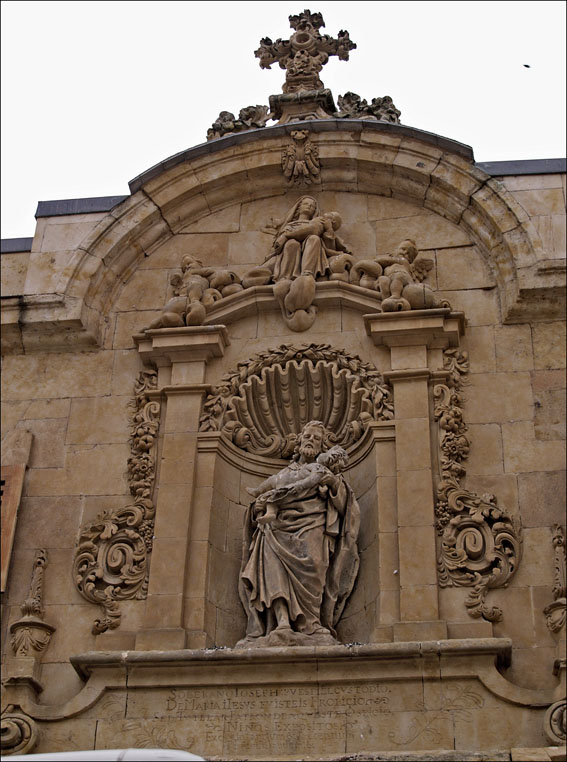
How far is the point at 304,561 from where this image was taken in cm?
1036

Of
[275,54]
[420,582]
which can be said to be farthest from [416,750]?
[275,54]

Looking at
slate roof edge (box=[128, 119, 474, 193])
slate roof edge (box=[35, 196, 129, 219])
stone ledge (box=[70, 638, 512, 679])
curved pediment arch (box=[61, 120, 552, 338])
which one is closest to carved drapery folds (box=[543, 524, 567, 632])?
stone ledge (box=[70, 638, 512, 679])

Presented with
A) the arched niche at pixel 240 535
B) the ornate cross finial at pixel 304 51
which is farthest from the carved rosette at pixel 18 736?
the ornate cross finial at pixel 304 51

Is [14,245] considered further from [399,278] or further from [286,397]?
[399,278]

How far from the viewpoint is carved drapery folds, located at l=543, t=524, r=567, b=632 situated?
32.6 ft

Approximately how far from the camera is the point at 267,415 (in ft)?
38.1

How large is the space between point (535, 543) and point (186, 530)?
104 inches

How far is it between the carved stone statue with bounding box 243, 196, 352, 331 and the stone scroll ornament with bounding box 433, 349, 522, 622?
1.65 m

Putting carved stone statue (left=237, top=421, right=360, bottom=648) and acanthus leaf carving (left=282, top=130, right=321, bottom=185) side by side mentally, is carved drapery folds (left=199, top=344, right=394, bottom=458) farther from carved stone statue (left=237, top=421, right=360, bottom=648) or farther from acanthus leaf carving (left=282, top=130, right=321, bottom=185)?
acanthus leaf carving (left=282, top=130, right=321, bottom=185)

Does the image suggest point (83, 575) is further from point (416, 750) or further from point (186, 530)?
point (416, 750)

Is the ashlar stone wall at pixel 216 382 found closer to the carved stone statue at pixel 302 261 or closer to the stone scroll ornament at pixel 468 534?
the stone scroll ornament at pixel 468 534

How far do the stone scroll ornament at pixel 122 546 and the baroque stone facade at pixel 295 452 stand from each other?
0.02 metres

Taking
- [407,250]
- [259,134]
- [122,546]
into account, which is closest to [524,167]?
[407,250]

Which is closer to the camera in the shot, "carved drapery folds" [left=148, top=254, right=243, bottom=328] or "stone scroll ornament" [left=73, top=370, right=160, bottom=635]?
"stone scroll ornament" [left=73, top=370, right=160, bottom=635]
